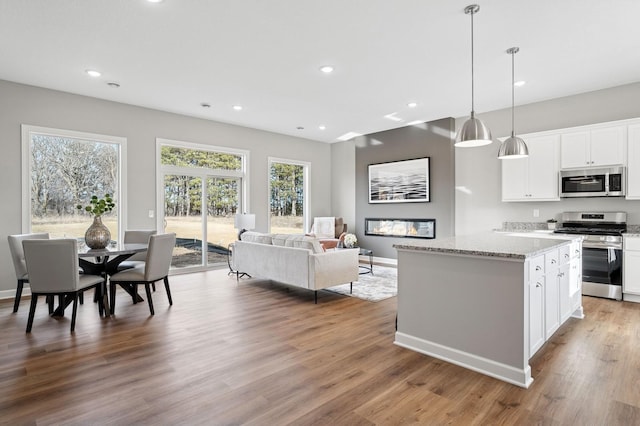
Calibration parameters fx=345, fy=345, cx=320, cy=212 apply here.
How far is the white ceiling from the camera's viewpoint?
306cm

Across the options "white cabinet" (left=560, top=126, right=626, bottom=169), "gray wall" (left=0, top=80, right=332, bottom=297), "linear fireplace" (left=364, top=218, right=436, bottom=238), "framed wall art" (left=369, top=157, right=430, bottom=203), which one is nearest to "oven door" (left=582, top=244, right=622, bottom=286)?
"white cabinet" (left=560, top=126, right=626, bottom=169)

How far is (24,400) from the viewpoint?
2.19 m

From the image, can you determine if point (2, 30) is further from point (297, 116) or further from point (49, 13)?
point (297, 116)

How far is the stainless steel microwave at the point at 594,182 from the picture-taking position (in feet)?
15.3

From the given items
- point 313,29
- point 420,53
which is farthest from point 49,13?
point 420,53

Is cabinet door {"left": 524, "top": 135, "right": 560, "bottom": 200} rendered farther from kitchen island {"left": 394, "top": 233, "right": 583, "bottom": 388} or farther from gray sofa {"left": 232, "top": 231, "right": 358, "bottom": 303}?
gray sofa {"left": 232, "top": 231, "right": 358, "bottom": 303}

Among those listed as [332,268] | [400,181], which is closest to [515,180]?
[400,181]

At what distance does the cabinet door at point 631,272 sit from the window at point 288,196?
599 cm

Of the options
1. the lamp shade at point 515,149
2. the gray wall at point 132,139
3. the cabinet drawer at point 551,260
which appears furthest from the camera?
the gray wall at point 132,139

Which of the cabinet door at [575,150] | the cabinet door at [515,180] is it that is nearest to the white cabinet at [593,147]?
the cabinet door at [575,150]

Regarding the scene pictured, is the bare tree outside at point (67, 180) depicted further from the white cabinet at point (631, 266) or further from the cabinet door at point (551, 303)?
the white cabinet at point (631, 266)

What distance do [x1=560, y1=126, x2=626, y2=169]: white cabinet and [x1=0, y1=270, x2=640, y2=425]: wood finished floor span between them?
2.11 meters

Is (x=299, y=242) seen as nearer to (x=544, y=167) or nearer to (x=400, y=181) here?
(x=400, y=181)

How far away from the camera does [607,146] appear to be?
4.74 metres
